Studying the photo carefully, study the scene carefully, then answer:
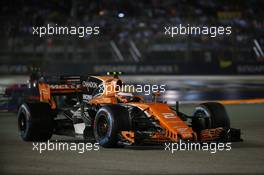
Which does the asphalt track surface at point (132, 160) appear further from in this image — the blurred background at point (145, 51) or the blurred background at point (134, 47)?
the blurred background at point (134, 47)

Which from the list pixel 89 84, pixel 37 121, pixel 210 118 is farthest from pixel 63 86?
pixel 210 118

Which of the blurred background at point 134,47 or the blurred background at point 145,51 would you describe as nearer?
the blurred background at point 145,51

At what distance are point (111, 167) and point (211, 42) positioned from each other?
25885 millimetres

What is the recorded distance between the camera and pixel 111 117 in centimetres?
1088

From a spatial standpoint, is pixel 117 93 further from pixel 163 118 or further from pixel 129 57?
pixel 129 57

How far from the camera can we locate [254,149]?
11016mm

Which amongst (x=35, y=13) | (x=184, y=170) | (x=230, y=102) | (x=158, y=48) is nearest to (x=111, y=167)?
A: (x=184, y=170)

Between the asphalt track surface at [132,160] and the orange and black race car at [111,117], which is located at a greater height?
the orange and black race car at [111,117]

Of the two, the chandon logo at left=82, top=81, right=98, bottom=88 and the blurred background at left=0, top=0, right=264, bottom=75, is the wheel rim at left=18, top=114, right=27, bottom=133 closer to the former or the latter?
the chandon logo at left=82, top=81, right=98, bottom=88

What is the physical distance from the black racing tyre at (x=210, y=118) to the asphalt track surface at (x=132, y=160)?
0.46 metres

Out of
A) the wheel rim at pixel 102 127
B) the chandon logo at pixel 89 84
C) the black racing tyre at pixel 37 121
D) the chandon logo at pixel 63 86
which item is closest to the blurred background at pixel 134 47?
the chandon logo at pixel 63 86

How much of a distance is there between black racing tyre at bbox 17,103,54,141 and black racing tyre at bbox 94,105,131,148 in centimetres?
116

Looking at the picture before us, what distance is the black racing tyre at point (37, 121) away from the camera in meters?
11.9

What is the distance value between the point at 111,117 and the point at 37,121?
5.40 ft
